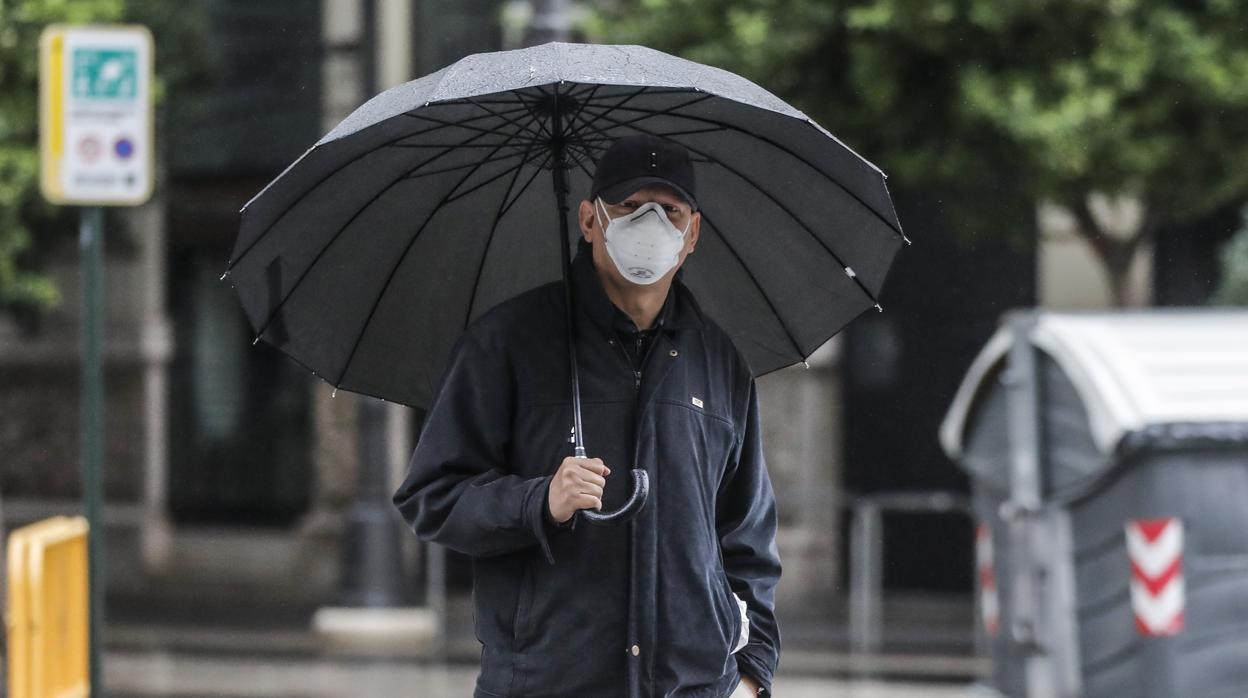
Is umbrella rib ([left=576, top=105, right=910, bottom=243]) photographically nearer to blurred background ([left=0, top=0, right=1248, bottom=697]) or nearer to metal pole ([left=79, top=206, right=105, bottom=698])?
metal pole ([left=79, top=206, right=105, bottom=698])

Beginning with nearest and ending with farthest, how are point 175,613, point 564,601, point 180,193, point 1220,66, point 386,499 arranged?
point 564,601 < point 1220,66 < point 386,499 < point 175,613 < point 180,193

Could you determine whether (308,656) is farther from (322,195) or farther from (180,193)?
(322,195)

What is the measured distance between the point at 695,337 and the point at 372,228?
0.69 meters

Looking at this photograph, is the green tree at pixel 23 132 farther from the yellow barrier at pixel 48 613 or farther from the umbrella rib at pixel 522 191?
the umbrella rib at pixel 522 191

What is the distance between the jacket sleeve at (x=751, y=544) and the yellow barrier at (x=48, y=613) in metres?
4.03

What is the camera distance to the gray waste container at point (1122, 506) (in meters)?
6.79

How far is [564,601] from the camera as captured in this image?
3.07 metres

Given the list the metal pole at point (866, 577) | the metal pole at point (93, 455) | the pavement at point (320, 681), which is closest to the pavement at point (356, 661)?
the pavement at point (320, 681)

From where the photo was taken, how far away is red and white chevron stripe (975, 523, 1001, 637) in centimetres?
837

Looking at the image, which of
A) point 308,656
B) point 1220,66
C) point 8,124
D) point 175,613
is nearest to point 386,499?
point 308,656

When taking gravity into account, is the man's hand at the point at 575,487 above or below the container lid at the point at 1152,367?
below

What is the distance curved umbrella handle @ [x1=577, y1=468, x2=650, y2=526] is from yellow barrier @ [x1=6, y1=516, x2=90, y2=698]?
4252mm

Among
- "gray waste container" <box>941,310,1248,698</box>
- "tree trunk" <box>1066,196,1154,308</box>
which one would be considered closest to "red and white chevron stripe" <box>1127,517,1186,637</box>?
"gray waste container" <box>941,310,1248,698</box>

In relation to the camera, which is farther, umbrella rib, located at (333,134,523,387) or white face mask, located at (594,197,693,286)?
umbrella rib, located at (333,134,523,387)
